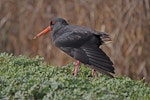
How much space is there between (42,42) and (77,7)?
1064mm

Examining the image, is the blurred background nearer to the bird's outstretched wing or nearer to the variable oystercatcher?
the variable oystercatcher

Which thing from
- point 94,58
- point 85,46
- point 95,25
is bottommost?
point 94,58

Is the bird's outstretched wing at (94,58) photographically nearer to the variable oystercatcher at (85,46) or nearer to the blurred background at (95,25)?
the variable oystercatcher at (85,46)

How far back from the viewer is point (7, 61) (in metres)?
7.31

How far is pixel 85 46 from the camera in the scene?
7836mm

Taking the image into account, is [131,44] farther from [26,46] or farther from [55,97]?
[55,97]

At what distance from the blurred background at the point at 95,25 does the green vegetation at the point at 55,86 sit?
180 inches

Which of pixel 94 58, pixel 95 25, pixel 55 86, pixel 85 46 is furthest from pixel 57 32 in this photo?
pixel 95 25

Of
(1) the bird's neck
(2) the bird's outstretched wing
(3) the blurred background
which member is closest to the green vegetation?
(2) the bird's outstretched wing

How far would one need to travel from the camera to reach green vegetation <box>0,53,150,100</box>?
565cm

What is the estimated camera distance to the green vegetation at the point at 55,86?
5.65 metres

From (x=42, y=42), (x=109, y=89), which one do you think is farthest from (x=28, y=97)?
(x=42, y=42)

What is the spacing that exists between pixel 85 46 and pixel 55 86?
6.90 feet

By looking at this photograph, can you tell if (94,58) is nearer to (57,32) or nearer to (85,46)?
(85,46)
